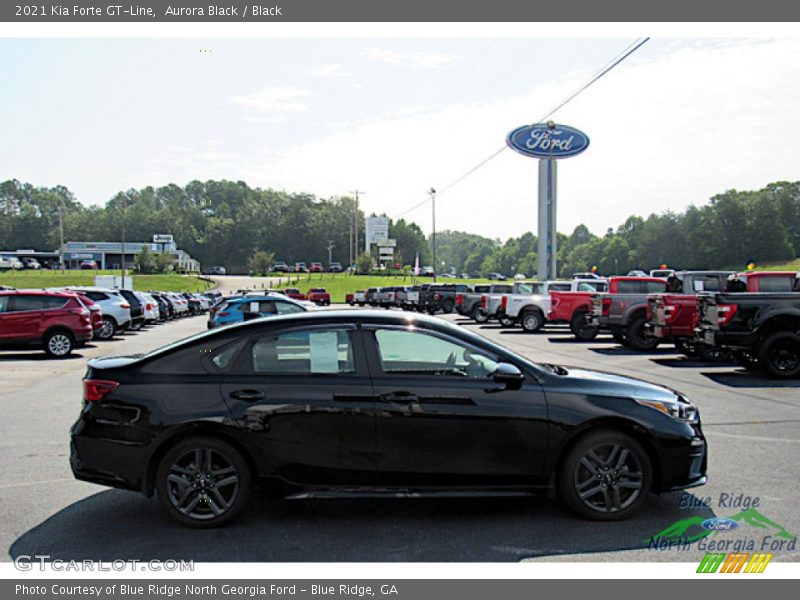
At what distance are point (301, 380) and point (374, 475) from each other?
2.94 feet

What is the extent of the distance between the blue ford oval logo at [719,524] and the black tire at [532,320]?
22222mm

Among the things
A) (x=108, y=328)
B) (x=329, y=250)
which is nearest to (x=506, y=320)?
(x=108, y=328)

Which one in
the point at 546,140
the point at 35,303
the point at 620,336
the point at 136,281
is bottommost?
the point at 620,336

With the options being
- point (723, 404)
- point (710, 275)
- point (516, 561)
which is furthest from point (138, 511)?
point (710, 275)

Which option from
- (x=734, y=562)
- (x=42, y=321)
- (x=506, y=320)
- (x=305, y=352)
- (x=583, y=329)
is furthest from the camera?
(x=506, y=320)

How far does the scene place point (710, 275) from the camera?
17922 millimetres

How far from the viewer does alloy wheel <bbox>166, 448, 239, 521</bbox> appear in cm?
545

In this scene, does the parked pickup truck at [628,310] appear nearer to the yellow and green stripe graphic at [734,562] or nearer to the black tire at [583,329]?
the black tire at [583,329]

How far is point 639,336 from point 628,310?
76 cm

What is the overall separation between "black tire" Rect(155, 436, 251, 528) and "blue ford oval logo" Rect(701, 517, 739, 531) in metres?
3.48

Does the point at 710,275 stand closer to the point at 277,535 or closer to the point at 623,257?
the point at 277,535

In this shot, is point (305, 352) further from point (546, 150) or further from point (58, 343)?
point (546, 150)

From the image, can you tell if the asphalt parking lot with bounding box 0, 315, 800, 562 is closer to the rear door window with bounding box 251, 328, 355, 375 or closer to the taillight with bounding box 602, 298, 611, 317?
the rear door window with bounding box 251, 328, 355, 375

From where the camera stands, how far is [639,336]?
65.3 ft
